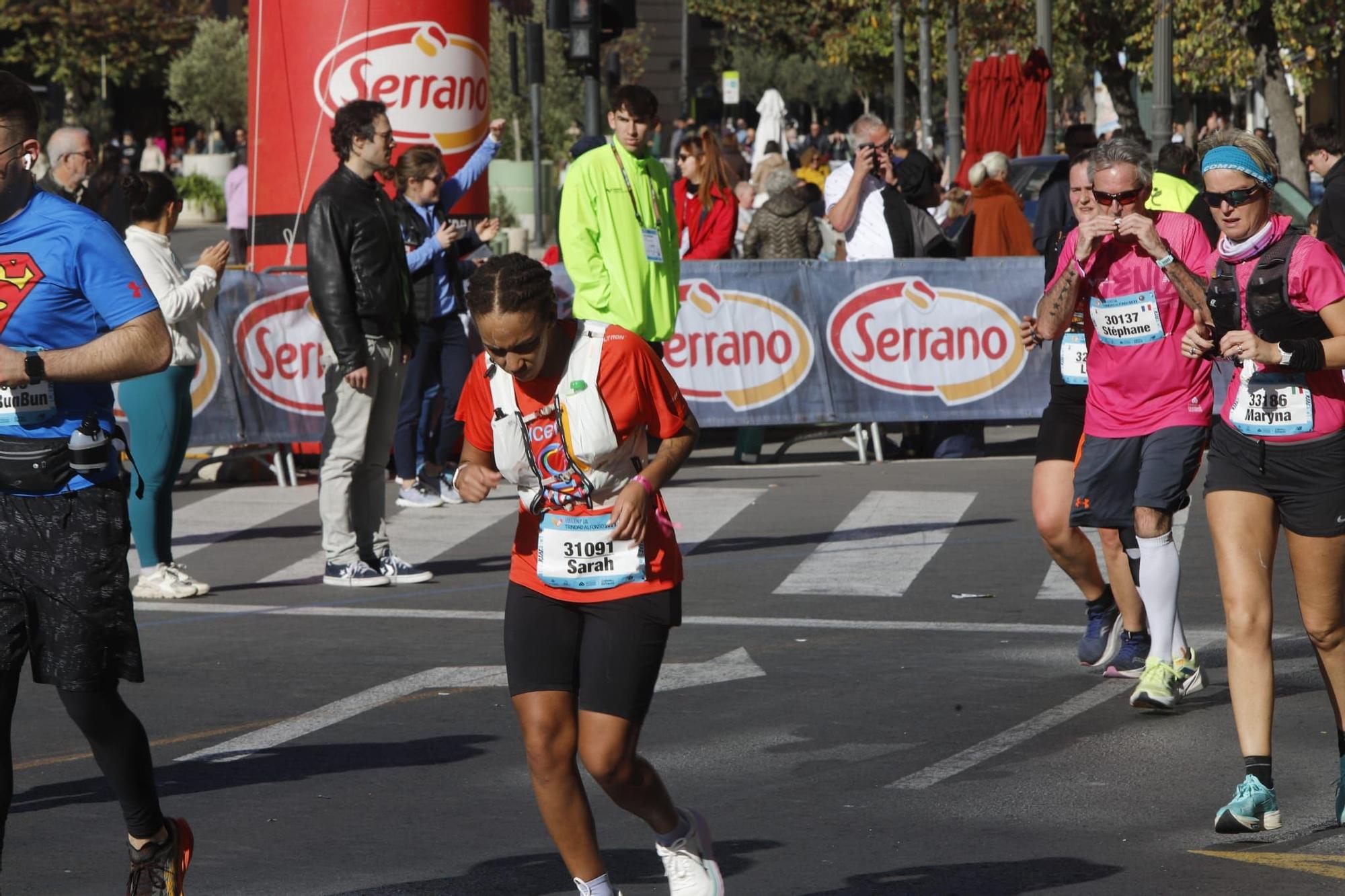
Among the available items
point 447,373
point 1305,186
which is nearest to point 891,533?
point 447,373

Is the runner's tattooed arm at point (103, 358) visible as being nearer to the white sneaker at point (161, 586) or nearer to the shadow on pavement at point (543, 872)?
the shadow on pavement at point (543, 872)

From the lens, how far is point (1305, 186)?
25.8 meters

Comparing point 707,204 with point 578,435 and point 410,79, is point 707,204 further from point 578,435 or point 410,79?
point 578,435

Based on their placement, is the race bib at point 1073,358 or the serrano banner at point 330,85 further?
the serrano banner at point 330,85

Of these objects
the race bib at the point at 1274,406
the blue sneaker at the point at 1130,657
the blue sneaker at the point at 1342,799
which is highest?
the race bib at the point at 1274,406

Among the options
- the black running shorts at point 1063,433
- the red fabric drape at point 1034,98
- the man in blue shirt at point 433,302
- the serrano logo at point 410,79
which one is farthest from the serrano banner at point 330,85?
the red fabric drape at point 1034,98

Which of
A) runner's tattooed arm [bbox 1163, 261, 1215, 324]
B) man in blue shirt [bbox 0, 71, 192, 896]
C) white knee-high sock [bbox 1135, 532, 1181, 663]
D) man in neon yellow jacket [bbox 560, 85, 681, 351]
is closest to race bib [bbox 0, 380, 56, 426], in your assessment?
man in blue shirt [bbox 0, 71, 192, 896]

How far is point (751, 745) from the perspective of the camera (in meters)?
6.82

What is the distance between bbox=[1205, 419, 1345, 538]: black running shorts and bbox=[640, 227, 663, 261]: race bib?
14.6 ft

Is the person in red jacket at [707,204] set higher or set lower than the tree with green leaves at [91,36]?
lower

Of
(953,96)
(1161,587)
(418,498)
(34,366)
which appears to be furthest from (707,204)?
(953,96)

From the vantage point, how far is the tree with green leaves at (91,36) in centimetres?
5809

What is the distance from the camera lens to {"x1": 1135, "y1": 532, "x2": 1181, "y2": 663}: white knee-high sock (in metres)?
7.21

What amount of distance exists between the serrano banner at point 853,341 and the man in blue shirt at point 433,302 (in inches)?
74.5
